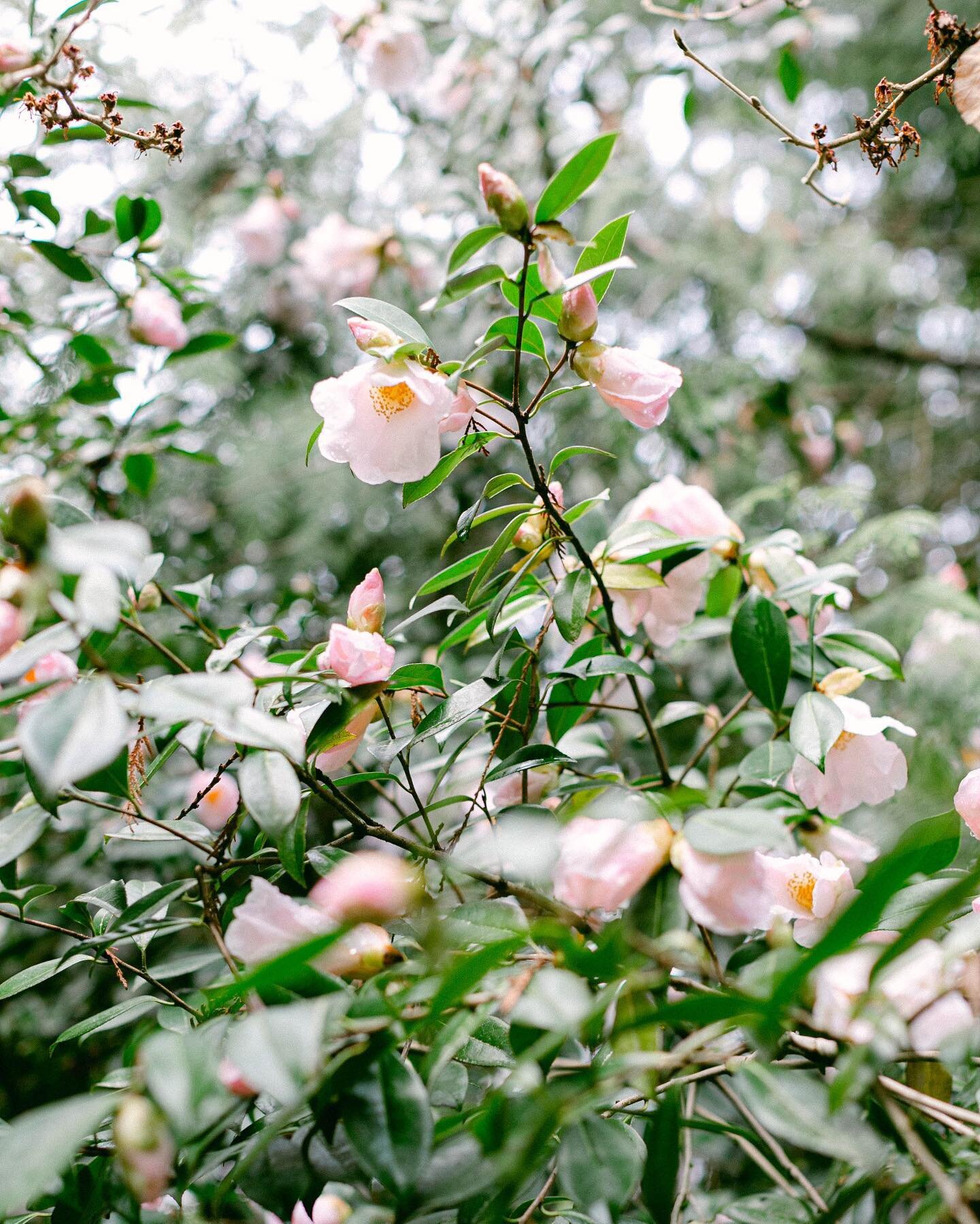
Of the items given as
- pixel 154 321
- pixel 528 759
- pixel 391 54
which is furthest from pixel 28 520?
pixel 391 54

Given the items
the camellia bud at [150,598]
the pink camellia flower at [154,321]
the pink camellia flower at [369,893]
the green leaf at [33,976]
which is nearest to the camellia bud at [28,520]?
the pink camellia flower at [369,893]

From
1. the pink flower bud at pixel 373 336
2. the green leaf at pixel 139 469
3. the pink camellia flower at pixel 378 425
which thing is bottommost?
the green leaf at pixel 139 469

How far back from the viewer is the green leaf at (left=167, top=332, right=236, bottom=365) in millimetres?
998

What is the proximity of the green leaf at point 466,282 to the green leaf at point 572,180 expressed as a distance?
0.04m

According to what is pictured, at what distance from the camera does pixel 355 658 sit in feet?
1.65

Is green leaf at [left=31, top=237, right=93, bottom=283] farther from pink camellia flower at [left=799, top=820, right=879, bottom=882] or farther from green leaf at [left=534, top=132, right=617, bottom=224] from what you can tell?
pink camellia flower at [left=799, top=820, right=879, bottom=882]

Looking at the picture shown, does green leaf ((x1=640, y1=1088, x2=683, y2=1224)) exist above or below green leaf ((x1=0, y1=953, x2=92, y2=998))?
above

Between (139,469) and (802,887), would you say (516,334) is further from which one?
(139,469)

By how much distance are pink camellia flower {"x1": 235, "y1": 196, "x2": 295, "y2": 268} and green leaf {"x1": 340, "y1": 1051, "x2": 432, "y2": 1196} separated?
1.54m

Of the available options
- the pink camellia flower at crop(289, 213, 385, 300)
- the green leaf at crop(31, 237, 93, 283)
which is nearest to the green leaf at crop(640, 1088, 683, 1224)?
the green leaf at crop(31, 237, 93, 283)

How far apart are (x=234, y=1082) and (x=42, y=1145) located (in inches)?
3.0

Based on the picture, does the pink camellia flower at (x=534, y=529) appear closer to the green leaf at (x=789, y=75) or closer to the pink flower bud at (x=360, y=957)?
the pink flower bud at (x=360, y=957)

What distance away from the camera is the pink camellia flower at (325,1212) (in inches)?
18.6

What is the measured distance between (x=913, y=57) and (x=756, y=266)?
570 mm
